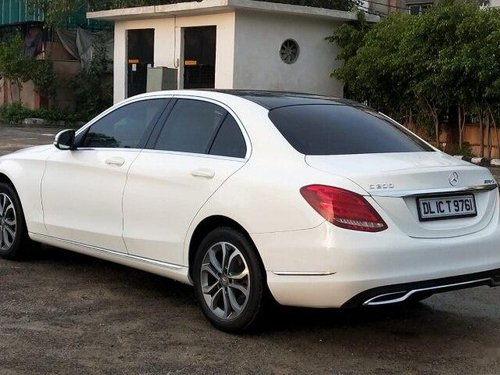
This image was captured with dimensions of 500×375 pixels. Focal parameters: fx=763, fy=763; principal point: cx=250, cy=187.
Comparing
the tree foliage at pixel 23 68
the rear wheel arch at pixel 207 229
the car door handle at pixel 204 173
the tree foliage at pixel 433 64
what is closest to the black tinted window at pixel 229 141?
the car door handle at pixel 204 173

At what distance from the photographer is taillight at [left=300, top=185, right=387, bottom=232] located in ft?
13.8

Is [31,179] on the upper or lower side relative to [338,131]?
lower

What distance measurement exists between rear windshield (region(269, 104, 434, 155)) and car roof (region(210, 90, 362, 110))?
2.9 inches

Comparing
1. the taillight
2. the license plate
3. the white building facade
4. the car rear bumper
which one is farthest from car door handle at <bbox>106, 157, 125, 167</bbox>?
the white building facade

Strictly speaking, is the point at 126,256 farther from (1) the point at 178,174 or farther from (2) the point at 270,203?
(2) the point at 270,203

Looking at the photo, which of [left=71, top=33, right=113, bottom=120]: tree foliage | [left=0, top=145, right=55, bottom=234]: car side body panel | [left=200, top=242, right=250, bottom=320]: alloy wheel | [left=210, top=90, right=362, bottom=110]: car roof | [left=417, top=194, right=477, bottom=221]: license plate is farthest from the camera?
[left=71, top=33, right=113, bottom=120]: tree foliage

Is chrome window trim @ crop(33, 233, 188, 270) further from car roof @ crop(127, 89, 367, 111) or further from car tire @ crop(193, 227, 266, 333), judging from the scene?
car roof @ crop(127, 89, 367, 111)

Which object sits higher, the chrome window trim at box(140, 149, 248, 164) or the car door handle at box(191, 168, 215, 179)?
the chrome window trim at box(140, 149, 248, 164)

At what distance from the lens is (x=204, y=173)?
4.89 metres

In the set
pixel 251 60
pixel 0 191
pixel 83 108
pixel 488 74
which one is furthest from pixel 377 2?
pixel 0 191

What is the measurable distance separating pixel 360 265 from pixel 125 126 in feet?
8.11

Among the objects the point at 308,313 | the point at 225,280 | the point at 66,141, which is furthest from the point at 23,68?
the point at 225,280

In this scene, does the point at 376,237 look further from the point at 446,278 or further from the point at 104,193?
the point at 104,193

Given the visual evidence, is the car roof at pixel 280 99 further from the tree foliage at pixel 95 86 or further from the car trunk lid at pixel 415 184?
the tree foliage at pixel 95 86
